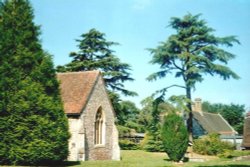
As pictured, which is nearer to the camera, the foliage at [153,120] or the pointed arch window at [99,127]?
the pointed arch window at [99,127]

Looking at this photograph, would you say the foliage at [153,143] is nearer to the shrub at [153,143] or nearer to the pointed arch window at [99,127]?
the shrub at [153,143]

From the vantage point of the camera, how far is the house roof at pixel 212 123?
5738 cm

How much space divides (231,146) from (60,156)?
25.7 metres

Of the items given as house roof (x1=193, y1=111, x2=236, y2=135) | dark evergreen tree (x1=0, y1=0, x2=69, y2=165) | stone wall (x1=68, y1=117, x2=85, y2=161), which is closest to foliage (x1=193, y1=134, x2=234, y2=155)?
house roof (x1=193, y1=111, x2=236, y2=135)

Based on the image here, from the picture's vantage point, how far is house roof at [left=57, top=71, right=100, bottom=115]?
86.9 ft

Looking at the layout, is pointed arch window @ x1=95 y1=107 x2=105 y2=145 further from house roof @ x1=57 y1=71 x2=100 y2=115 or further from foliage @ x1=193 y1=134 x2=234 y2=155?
foliage @ x1=193 y1=134 x2=234 y2=155

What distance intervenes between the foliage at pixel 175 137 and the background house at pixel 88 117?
15.6 ft

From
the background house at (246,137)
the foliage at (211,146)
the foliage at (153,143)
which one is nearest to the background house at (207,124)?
the background house at (246,137)

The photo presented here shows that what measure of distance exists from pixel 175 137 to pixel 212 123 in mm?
35144

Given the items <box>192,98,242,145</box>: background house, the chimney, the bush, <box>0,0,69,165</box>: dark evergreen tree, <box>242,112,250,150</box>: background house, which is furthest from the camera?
the chimney

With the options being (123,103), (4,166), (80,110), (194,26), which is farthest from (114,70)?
(4,166)

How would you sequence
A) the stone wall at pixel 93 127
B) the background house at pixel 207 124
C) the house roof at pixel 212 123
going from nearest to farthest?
the stone wall at pixel 93 127 → the background house at pixel 207 124 → the house roof at pixel 212 123

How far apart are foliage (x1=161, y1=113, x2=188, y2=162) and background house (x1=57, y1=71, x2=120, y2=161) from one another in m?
4.75

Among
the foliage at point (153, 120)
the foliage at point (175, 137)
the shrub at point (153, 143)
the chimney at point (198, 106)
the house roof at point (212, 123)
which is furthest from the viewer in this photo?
the chimney at point (198, 106)
